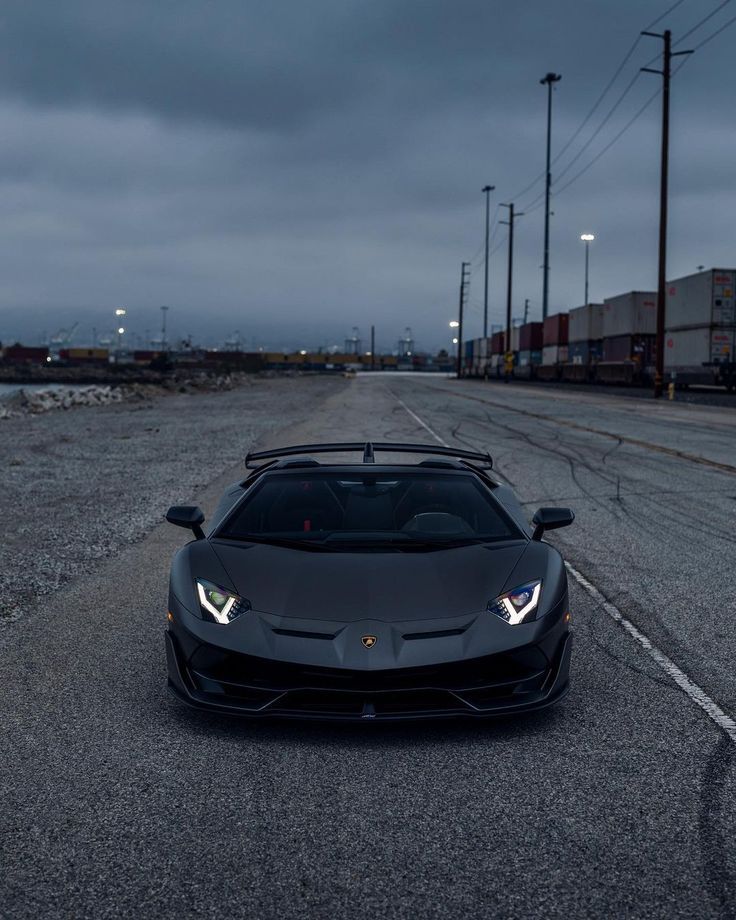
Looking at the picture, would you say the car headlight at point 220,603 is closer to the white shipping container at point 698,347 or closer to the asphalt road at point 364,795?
the asphalt road at point 364,795

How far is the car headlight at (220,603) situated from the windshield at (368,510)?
1.74 ft

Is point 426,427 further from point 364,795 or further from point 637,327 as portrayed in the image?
point 637,327

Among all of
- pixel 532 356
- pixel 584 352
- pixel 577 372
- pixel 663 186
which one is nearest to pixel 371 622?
pixel 663 186

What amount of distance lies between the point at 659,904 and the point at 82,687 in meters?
3.13

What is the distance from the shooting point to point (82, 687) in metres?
4.93

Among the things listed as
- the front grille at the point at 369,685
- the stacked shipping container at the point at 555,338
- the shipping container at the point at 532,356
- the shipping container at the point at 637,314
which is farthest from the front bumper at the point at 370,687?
the shipping container at the point at 532,356

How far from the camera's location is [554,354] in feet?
253

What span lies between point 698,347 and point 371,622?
43.6 meters

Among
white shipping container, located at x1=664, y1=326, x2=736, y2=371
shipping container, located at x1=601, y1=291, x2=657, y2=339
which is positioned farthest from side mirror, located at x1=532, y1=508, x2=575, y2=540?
shipping container, located at x1=601, y1=291, x2=657, y2=339

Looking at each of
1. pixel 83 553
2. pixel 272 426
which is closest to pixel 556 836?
pixel 83 553

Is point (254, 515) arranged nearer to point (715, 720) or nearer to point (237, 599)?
point (237, 599)

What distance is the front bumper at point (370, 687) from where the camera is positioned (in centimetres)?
398

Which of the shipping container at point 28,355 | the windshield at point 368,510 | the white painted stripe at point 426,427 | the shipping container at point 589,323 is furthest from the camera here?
the shipping container at point 28,355

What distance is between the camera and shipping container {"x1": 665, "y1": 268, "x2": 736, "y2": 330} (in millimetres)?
43406
